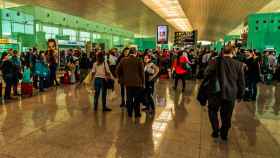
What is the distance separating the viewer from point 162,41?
13531 millimetres

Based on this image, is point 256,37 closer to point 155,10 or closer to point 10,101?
point 155,10

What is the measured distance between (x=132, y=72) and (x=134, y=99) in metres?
0.68

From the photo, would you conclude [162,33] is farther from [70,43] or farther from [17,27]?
[17,27]

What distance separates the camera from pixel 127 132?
452 cm

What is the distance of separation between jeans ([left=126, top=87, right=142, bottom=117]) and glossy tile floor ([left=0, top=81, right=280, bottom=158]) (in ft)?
0.73

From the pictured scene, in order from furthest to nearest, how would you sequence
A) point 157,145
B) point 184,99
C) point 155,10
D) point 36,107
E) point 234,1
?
point 155,10
point 234,1
point 184,99
point 36,107
point 157,145

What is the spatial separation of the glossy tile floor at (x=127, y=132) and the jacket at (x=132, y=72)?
0.85 m

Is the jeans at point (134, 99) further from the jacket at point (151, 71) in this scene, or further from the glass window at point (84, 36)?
the glass window at point (84, 36)

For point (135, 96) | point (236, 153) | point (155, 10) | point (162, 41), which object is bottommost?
point (236, 153)

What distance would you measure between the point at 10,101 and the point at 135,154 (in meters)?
5.34

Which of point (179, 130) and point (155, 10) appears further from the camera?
point (155, 10)

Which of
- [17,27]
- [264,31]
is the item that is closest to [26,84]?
[264,31]

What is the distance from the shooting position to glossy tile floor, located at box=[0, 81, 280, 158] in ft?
12.0


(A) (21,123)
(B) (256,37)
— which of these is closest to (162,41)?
(B) (256,37)
